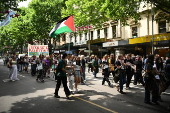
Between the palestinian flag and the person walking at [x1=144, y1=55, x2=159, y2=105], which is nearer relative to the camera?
the person walking at [x1=144, y1=55, x2=159, y2=105]

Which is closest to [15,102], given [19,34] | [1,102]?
[1,102]

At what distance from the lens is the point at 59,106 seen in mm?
5723

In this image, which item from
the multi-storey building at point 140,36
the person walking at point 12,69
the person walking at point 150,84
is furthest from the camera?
the multi-storey building at point 140,36

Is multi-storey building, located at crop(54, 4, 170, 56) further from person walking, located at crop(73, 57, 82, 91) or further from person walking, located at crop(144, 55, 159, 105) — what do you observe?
person walking, located at crop(144, 55, 159, 105)

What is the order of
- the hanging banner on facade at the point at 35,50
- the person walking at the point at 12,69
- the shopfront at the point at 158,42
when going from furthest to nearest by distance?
the shopfront at the point at 158,42 < the hanging banner on facade at the point at 35,50 < the person walking at the point at 12,69

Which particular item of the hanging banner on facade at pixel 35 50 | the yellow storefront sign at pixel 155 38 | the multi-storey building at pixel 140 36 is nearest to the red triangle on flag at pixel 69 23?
the multi-storey building at pixel 140 36

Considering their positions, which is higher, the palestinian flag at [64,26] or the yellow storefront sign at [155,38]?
the yellow storefront sign at [155,38]

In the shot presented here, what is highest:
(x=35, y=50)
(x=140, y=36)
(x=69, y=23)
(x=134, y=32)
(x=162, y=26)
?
(x=162, y=26)

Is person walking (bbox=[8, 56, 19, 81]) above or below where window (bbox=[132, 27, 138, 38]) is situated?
below

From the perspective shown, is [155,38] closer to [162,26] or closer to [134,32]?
[162,26]

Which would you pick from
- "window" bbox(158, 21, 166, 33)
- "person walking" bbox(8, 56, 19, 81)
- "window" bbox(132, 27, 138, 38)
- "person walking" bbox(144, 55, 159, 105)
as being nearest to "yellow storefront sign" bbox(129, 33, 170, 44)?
"window" bbox(158, 21, 166, 33)

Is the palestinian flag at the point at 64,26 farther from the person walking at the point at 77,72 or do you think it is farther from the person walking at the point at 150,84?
the person walking at the point at 150,84

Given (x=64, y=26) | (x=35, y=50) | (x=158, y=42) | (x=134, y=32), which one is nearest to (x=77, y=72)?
(x=64, y=26)

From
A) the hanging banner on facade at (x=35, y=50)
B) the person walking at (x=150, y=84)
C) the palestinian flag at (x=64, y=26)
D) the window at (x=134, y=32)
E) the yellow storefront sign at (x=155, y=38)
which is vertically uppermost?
the window at (x=134, y=32)
